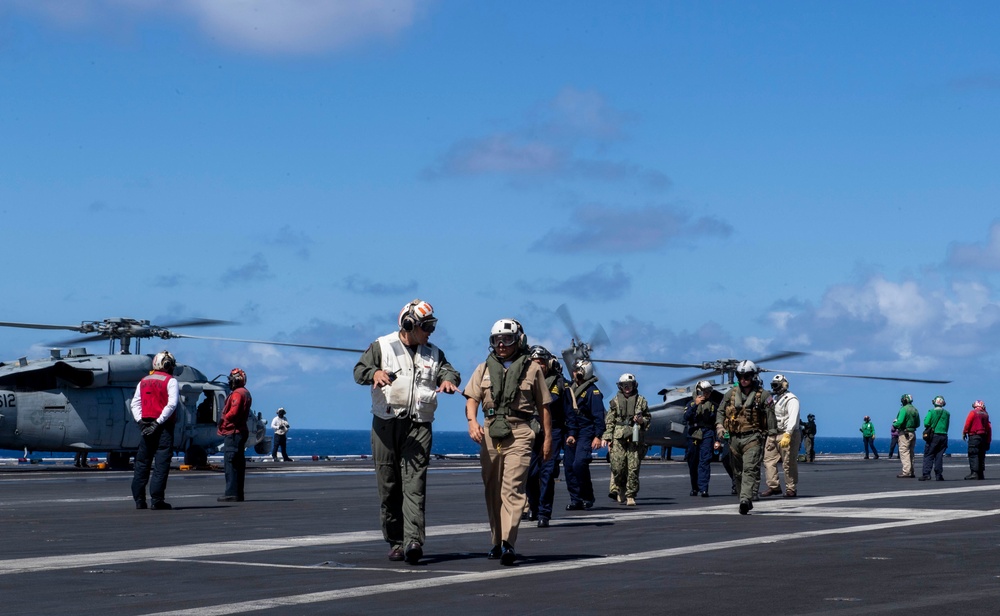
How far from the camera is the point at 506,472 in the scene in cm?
1198

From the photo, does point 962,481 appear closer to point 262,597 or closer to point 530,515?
point 530,515

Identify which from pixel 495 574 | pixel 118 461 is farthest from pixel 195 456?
pixel 495 574

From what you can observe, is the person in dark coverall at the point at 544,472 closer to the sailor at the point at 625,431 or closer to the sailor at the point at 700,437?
the sailor at the point at 625,431

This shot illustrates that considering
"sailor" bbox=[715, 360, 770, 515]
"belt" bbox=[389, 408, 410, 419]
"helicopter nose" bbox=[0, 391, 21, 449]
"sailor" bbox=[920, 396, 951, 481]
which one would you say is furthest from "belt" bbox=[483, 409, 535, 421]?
"helicopter nose" bbox=[0, 391, 21, 449]

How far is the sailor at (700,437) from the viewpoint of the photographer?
24.4 meters

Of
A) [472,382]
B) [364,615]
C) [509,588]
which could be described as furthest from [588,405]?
[364,615]

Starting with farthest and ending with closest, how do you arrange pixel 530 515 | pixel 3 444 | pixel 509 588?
pixel 3 444 < pixel 530 515 < pixel 509 588

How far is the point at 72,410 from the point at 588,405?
20945mm

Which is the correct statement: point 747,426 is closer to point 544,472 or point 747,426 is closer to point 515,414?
point 544,472

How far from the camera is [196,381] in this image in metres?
39.4

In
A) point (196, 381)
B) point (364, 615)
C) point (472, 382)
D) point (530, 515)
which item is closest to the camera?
point (364, 615)

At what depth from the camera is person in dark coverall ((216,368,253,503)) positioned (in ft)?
69.5

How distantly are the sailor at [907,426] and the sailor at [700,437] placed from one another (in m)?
8.03

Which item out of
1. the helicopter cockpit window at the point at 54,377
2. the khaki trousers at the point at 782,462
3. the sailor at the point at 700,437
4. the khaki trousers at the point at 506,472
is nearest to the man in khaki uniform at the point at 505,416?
the khaki trousers at the point at 506,472
